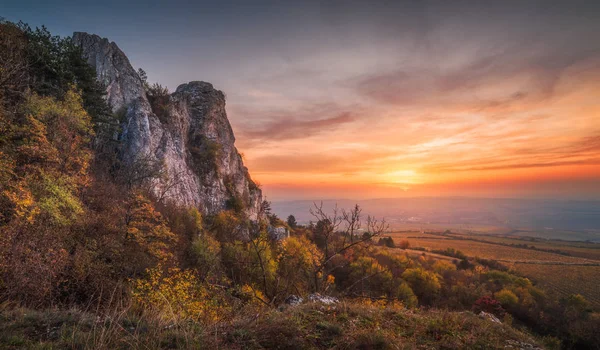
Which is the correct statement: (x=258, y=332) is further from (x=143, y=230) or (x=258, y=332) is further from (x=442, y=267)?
(x=442, y=267)

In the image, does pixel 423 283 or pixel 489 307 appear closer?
pixel 489 307

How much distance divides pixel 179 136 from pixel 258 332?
45912 mm

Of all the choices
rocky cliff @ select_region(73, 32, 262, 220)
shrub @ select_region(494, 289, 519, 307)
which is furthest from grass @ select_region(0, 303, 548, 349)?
shrub @ select_region(494, 289, 519, 307)

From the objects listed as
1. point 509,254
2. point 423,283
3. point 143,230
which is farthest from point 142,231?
point 509,254

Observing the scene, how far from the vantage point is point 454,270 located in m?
65.7

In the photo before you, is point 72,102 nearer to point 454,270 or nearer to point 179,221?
point 179,221

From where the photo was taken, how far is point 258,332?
4.53 meters

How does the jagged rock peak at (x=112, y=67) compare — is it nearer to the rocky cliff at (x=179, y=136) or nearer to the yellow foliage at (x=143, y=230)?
the rocky cliff at (x=179, y=136)

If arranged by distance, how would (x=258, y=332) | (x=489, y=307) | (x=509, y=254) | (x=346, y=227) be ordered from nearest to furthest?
1. (x=258, y=332)
2. (x=346, y=227)
3. (x=489, y=307)
4. (x=509, y=254)

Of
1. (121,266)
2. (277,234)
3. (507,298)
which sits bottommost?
(507,298)

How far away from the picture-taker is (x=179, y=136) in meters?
43.3

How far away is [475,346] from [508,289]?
66775 mm

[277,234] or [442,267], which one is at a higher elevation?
[277,234]

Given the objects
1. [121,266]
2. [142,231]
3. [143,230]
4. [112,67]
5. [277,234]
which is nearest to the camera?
[121,266]
